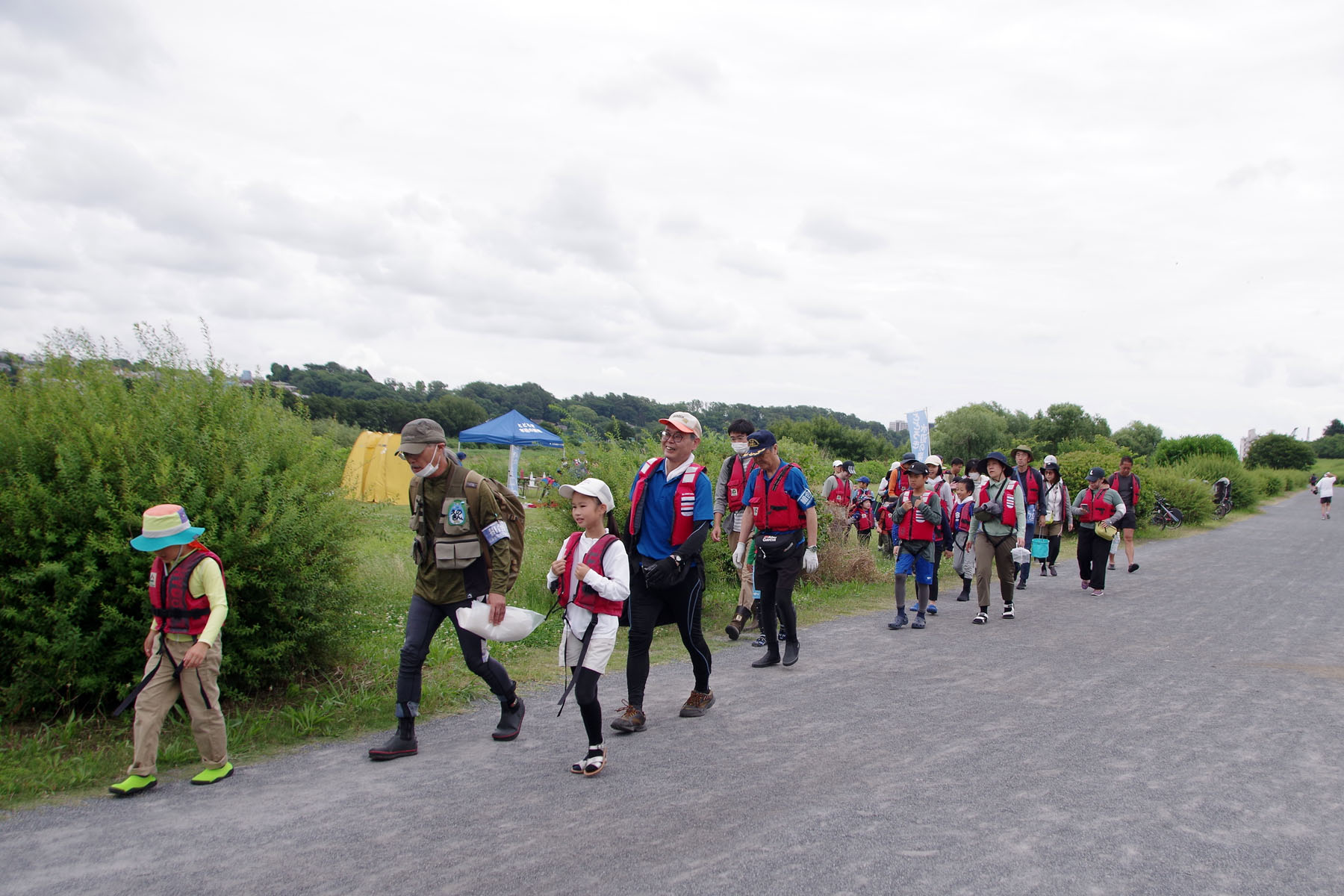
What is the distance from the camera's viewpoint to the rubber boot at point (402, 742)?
4963 mm

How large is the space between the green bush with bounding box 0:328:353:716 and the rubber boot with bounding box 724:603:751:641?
13.0ft

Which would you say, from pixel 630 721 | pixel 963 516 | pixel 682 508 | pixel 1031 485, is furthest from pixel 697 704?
pixel 1031 485

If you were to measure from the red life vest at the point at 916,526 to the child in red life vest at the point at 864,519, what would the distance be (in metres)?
4.40

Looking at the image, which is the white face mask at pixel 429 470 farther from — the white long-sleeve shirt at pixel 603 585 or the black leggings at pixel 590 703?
the black leggings at pixel 590 703

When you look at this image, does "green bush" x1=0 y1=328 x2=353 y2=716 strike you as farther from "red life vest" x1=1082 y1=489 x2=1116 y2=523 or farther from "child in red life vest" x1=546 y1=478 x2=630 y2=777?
"red life vest" x1=1082 y1=489 x2=1116 y2=523

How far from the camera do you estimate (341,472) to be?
6469 millimetres

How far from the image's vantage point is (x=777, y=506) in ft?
23.8

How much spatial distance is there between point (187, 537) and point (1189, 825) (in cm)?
521

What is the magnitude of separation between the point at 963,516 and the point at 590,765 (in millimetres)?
7852

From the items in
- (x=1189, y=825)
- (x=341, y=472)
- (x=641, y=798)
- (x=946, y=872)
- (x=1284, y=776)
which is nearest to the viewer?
(x=946, y=872)

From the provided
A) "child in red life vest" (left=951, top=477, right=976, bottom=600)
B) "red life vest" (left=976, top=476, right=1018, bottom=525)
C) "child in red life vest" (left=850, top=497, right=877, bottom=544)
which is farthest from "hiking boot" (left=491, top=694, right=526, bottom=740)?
"child in red life vest" (left=850, top=497, right=877, bottom=544)

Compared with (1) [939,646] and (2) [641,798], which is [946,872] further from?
(1) [939,646]

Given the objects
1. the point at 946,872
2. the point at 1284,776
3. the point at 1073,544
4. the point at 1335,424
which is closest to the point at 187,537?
the point at 946,872

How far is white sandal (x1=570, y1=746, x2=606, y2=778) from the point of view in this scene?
466 cm
